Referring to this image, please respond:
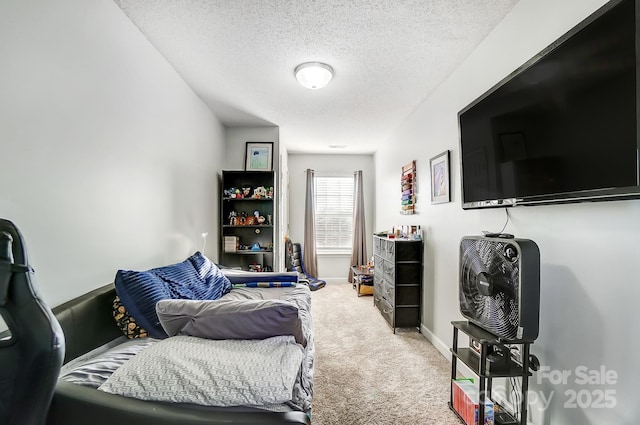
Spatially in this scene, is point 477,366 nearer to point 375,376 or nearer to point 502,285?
point 502,285

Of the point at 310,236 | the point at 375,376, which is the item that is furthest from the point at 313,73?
the point at 310,236

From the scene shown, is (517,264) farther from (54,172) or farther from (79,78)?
(79,78)

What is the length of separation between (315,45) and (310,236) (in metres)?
4.04

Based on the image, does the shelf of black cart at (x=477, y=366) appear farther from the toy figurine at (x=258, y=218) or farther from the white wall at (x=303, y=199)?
the white wall at (x=303, y=199)

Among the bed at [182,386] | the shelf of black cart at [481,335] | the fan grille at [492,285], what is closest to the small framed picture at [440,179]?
the fan grille at [492,285]

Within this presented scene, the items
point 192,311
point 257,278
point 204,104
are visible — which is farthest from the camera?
point 204,104

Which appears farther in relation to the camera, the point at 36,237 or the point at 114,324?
the point at 114,324

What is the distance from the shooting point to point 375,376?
2.34 m

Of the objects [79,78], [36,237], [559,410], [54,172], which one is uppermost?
[79,78]

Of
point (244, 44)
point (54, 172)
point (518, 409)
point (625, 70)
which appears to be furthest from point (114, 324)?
point (625, 70)

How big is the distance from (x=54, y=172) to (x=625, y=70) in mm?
2313

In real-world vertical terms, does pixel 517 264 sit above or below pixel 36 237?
below

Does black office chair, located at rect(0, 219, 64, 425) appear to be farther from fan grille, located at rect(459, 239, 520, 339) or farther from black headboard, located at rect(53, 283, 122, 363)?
fan grille, located at rect(459, 239, 520, 339)

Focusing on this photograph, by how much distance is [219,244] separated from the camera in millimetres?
4059
